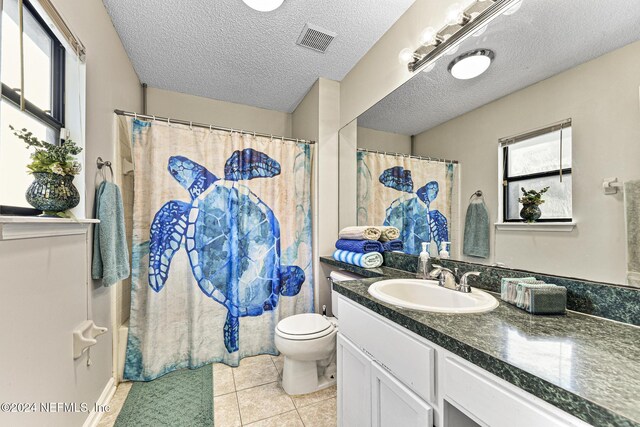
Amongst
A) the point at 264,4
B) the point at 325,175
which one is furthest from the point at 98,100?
the point at 325,175

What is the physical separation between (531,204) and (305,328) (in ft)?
4.75

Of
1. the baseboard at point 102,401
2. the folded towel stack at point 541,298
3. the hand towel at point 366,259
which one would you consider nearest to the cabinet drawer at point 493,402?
the folded towel stack at point 541,298

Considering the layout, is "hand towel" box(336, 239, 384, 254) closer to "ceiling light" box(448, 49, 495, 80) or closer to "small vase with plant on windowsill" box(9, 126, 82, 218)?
"ceiling light" box(448, 49, 495, 80)

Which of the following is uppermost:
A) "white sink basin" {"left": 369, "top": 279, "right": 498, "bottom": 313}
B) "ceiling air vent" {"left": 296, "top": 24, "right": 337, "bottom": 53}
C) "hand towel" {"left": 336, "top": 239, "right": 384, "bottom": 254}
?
"ceiling air vent" {"left": 296, "top": 24, "right": 337, "bottom": 53}

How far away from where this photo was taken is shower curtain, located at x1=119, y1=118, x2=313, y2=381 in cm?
187

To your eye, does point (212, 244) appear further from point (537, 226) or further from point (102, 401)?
point (537, 226)

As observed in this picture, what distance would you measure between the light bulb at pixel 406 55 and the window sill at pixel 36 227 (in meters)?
1.97

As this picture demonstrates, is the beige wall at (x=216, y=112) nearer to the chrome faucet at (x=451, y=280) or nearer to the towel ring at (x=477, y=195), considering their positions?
the towel ring at (x=477, y=195)

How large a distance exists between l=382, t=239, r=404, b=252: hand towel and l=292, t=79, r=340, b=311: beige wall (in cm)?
65

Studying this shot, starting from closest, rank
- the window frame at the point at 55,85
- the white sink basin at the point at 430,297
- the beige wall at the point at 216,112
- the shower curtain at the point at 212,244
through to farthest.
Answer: the white sink basin at the point at 430,297 < the window frame at the point at 55,85 < the shower curtain at the point at 212,244 < the beige wall at the point at 216,112

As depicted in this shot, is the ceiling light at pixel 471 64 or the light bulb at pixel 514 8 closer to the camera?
the light bulb at pixel 514 8

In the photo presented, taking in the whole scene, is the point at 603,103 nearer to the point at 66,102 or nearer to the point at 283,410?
the point at 283,410

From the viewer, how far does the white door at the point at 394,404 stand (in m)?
0.79

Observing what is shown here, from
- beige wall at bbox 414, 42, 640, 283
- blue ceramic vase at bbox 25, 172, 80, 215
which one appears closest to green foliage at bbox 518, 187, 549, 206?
beige wall at bbox 414, 42, 640, 283
